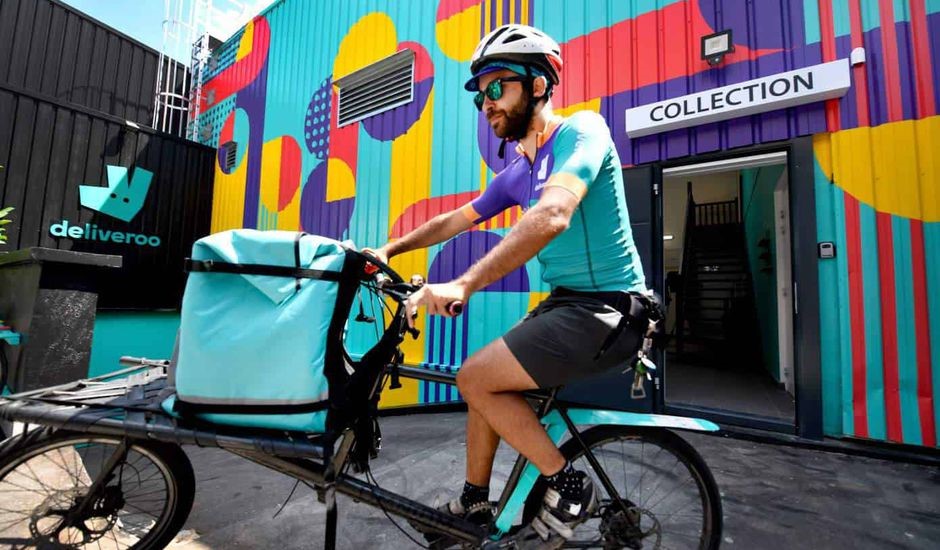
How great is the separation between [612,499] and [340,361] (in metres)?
1.26

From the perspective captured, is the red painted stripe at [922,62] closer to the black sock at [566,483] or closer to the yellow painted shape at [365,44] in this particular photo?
the black sock at [566,483]

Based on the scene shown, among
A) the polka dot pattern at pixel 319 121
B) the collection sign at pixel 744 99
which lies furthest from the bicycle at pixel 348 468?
the polka dot pattern at pixel 319 121

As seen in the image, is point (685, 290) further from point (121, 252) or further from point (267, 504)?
point (121, 252)

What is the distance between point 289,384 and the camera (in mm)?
1388

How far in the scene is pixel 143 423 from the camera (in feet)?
4.71

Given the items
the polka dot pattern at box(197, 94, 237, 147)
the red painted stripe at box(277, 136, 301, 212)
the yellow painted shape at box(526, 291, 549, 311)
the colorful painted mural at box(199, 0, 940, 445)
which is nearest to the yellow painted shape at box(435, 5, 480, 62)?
the colorful painted mural at box(199, 0, 940, 445)

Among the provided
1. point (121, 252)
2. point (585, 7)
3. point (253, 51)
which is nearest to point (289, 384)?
point (585, 7)

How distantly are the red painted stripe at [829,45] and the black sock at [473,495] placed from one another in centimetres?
426

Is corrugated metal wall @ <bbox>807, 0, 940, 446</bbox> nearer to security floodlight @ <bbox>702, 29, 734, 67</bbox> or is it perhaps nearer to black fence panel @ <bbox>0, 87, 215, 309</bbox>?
security floodlight @ <bbox>702, 29, 734, 67</bbox>

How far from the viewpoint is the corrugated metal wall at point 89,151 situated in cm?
645

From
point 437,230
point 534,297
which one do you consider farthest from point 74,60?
point 437,230

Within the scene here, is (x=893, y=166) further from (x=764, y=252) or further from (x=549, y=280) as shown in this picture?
(x=764, y=252)

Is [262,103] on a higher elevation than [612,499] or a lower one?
higher

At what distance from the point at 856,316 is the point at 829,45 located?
240 cm
